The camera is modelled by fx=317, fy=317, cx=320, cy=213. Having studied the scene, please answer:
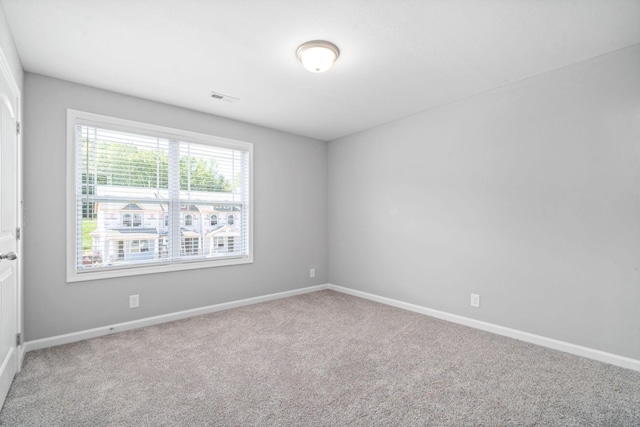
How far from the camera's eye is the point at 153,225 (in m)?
3.42

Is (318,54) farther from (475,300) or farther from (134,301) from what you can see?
(134,301)

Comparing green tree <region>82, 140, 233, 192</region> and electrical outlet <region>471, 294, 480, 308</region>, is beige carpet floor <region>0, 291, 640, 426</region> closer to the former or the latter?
electrical outlet <region>471, 294, 480, 308</region>

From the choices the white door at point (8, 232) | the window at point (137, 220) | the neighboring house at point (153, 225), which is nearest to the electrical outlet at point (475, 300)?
the neighboring house at point (153, 225)

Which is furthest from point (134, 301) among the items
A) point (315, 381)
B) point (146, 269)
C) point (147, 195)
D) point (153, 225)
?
point (315, 381)

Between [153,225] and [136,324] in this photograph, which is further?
[153,225]

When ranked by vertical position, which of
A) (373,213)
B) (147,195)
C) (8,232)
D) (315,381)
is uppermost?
(147,195)

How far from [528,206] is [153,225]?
373 cm

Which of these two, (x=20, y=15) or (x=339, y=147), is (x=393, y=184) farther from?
(x=20, y=15)

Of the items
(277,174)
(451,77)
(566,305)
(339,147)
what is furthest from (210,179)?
(566,305)

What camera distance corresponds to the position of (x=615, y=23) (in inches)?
82.4

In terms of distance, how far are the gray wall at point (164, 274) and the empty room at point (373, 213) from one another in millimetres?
23

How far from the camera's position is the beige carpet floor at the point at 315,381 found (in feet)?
5.92

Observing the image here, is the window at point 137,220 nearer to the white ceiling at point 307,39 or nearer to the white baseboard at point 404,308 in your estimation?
the white baseboard at point 404,308

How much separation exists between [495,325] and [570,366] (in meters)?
0.71
